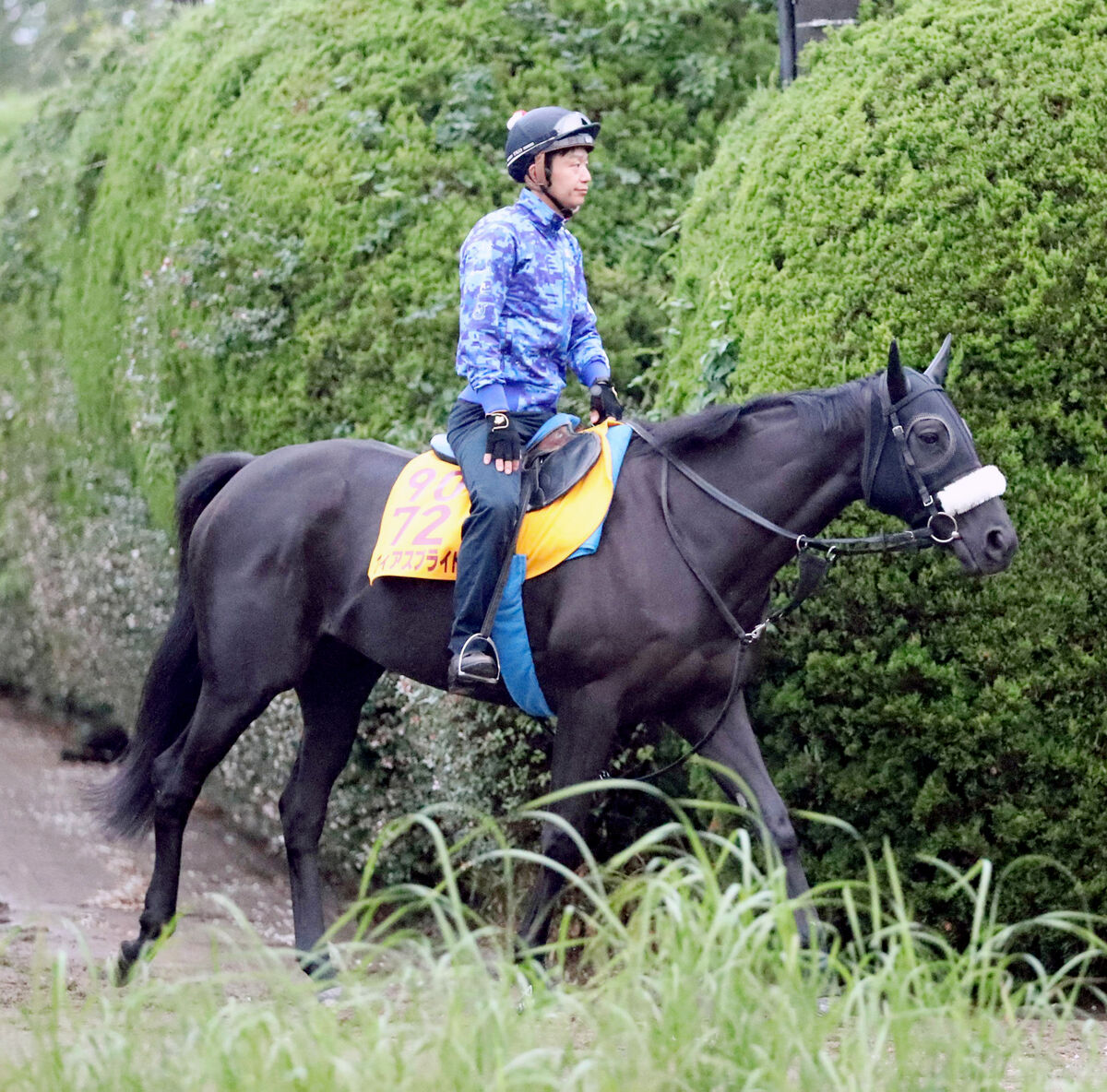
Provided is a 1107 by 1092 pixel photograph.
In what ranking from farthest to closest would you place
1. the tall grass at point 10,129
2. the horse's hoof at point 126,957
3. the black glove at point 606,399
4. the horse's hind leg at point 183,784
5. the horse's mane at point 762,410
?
the tall grass at point 10,129 < the horse's hind leg at point 183,784 < the horse's hoof at point 126,957 < the black glove at point 606,399 < the horse's mane at point 762,410

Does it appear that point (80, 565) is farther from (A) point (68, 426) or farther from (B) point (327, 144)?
(B) point (327, 144)

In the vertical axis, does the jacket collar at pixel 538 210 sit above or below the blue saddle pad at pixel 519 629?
above

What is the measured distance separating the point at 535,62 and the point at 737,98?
1059 mm

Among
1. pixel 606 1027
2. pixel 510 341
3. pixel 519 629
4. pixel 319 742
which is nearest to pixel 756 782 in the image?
pixel 519 629

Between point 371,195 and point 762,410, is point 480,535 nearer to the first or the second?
point 762,410

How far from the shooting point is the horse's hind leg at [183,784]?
6.18 metres

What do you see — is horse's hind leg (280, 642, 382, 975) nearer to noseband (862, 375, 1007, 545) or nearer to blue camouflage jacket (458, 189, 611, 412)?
blue camouflage jacket (458, 189, 611, 412)

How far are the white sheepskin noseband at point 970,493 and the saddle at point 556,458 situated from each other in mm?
1205

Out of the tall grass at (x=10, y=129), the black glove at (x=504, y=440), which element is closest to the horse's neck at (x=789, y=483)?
the black glove at (x=504, y=440)

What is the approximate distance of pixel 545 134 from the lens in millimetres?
5531

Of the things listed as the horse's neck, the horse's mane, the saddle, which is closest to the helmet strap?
the saddle

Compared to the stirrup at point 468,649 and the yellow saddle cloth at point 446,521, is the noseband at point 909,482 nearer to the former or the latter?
the yellow saddle cloth at point 446,521

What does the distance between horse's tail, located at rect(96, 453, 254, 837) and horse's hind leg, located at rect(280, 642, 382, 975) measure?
0.54 metres

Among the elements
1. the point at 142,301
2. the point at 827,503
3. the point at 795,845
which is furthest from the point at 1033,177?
the point at 142,301
